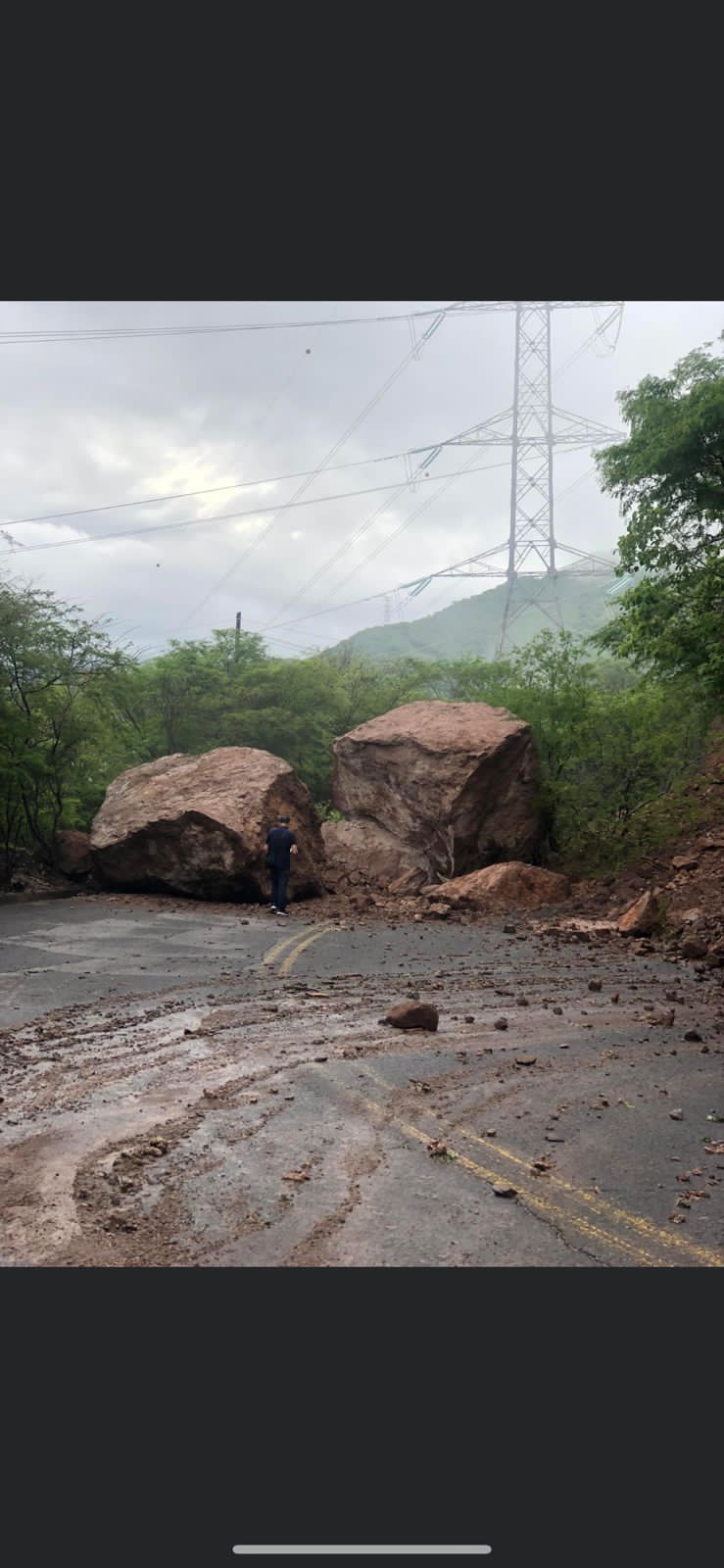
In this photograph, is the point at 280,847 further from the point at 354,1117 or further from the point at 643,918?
the point at 354,1117

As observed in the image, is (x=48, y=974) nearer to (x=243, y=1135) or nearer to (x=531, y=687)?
(x=243, y=1135)

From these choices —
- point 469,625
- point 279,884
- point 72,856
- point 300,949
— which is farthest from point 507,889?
point 469,625

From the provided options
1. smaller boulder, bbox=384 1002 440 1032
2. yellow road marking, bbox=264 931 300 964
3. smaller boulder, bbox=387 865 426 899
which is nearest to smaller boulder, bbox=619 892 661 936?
yellow road marking, bbox=264 931 300 964

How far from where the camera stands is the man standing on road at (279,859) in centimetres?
1597

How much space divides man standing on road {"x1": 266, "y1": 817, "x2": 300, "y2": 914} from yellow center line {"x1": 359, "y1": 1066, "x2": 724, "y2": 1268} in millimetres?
11121

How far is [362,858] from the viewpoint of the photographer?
2048cm

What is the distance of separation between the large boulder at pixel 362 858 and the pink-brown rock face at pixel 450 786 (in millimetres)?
88

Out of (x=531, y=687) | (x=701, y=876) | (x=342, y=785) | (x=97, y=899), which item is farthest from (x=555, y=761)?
(x=97, y=899)

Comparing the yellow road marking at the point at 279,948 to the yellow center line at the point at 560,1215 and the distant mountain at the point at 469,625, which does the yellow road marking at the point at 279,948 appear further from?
the distant mountain at the point at 469,625

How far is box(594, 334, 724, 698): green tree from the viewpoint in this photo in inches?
484

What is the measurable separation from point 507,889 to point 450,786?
3247 millimetres

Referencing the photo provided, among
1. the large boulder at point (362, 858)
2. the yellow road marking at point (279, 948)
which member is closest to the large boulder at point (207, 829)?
the large boulder at point (362, 858)

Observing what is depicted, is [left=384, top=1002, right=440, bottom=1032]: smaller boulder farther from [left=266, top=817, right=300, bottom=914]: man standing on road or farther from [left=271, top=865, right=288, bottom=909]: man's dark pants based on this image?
[left=271, top=865, right=288, bottom=909]: man's dark pants

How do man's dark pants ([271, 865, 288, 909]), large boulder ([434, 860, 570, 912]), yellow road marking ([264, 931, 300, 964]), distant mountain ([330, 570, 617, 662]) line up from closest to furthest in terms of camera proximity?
yellow road marking ([264, 931, 300, 964]), large boulder ([434, 860, 570, 912]), man's dark pants ([271, 865, 288, 909]), distant mountain ([330, 570, 617, 662])
